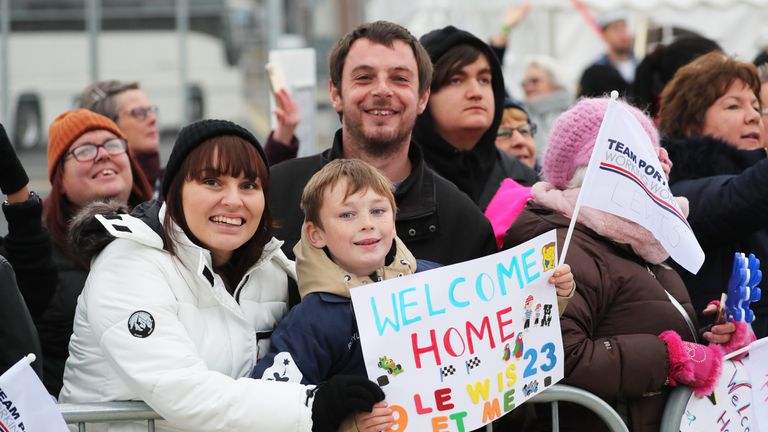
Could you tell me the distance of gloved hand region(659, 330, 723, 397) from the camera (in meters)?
4.18

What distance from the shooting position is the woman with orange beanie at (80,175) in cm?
486

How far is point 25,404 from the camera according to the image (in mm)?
3584

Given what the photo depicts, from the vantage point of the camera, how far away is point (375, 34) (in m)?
4.96

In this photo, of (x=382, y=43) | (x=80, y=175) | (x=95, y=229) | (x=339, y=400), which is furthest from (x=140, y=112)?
(x=339, y=400)

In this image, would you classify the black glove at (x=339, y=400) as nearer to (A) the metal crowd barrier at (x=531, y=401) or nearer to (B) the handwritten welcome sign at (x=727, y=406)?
(A) the metal crowd barrier at (x=531, y=401)

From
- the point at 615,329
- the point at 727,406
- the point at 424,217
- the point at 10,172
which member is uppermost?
the point at 10,172

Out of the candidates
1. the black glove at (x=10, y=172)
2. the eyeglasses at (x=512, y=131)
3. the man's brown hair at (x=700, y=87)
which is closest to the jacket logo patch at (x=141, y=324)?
the black glove at (x=10, y=172)

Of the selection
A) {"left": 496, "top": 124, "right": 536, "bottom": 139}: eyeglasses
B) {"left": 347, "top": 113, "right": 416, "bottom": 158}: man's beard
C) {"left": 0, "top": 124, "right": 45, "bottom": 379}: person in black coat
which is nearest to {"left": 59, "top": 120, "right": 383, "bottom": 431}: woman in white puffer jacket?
{"left": 0, "top": 124, "right": 45, "bottom": 379}: person in black coat

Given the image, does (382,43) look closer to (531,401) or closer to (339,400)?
(531,401)

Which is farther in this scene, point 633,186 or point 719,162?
point 719,162

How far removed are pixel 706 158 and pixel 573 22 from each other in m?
7.98

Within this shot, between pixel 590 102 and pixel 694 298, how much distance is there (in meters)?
1.04

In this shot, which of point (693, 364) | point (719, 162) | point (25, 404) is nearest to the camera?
point (25, 404)

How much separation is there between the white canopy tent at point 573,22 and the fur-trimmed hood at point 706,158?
21.7 feet
